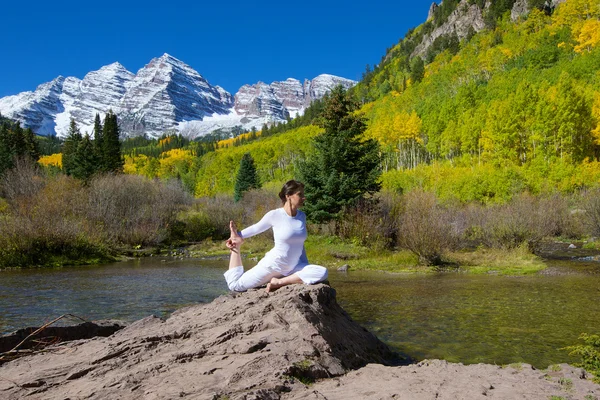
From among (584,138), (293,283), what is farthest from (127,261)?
(584,138)

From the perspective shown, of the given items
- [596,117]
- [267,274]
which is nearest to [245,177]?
[596,117]

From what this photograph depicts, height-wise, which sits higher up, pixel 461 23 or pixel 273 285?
pixel 461 23

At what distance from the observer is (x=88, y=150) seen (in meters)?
60.2

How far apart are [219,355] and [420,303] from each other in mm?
9032

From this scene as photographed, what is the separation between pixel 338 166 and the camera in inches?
1147

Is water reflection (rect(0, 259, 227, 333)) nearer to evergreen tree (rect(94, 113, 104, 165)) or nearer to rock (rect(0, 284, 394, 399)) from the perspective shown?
rock (rect(0, 284, 394, 399))

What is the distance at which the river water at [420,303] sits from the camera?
8.77 m

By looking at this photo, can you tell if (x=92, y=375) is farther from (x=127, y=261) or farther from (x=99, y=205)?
(x=99, y=205)

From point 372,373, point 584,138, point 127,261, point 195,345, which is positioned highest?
point 584,138

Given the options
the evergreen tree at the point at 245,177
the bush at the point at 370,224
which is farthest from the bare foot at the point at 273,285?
the evergreen tree at the point at 245,177

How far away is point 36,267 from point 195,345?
23.3m

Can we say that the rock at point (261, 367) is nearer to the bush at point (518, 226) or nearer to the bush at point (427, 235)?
the bush at point (427, 235)

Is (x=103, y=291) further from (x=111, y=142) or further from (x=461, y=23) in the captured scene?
(x=461, y=23)

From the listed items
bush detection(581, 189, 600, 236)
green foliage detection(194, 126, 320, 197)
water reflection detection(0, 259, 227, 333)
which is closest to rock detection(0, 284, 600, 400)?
water reflection detection(0, 259, 227, 333)
